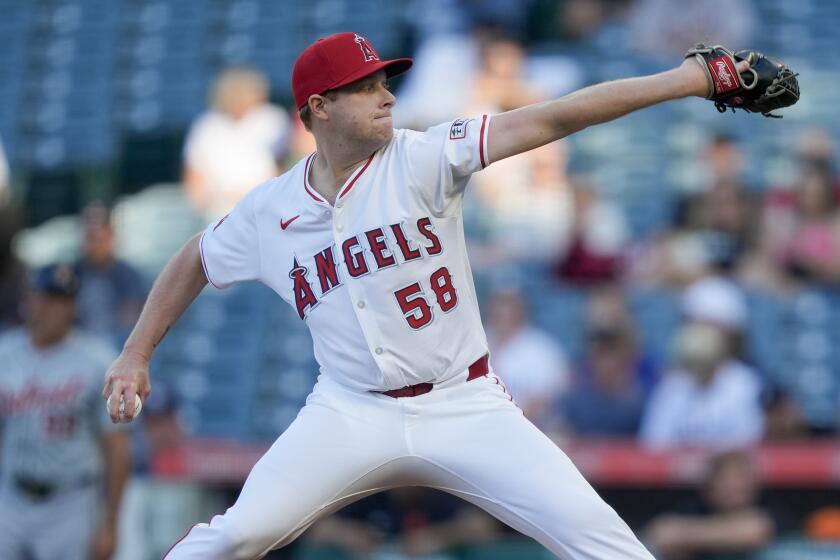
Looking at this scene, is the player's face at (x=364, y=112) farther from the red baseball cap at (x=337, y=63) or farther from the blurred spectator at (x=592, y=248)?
the blurred spectator at (x=592, y=248)

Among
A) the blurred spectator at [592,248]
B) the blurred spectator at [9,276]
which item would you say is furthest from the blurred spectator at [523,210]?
the blurred spectator at [9,276]

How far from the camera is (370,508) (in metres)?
6.68

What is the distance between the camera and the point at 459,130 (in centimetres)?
369

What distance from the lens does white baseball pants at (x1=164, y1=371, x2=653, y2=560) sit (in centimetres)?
355

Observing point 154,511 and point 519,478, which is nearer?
point 519,478

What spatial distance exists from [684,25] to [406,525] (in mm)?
4400

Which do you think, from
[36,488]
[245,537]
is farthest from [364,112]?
[36,488]

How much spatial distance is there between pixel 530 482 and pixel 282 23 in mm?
7362

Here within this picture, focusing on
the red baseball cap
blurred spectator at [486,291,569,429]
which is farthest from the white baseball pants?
blurred spectator at [486,291,569,429]

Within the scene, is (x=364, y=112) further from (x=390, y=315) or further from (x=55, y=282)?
(x=55, y=282)

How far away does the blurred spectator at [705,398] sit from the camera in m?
6.89

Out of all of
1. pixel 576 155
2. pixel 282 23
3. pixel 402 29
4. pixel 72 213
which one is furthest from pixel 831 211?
pixel 72 213

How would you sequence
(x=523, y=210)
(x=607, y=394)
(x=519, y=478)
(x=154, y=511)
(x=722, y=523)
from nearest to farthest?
(x=519, y=478) → (x=722, y=523) → (x=154, y=511) → (x=607, y=394) → (x=523, y=210)

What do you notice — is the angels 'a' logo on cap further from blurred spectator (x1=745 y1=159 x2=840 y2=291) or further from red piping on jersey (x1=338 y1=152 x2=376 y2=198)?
blurred spectator (x1=745 y1=159 x2=840 y2=291)
